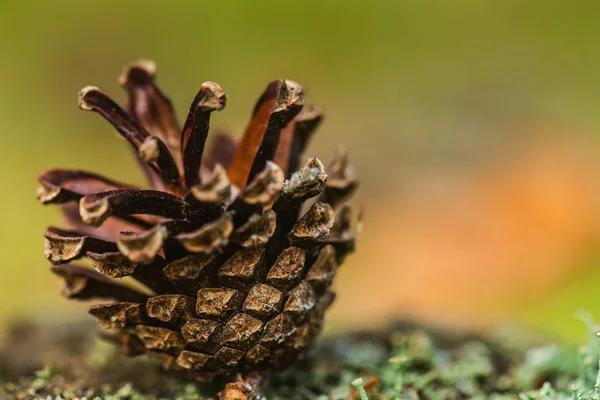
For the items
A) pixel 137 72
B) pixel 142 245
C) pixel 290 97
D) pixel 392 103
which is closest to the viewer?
pixel 142 245

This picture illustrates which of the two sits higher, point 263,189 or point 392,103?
point 392,103

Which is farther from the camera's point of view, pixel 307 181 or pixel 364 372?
pixel 364 372

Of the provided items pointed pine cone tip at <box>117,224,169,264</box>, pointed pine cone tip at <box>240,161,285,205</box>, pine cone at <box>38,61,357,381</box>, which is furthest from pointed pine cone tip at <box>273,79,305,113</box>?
pointed pine cone tip at <box>117,224,169,264</box>

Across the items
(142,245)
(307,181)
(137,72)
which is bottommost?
(142,245)

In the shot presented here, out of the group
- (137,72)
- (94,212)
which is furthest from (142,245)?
(137,72)

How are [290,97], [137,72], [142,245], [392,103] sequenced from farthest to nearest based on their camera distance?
1. [392,103]
2. [137,72]
3. [290,97]
4. [142,245]

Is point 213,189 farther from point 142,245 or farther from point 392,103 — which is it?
point 392,103

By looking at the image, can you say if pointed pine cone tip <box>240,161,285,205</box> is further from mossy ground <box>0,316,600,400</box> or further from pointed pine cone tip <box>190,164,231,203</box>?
mossy ground <box>0,316,600,400</box>
